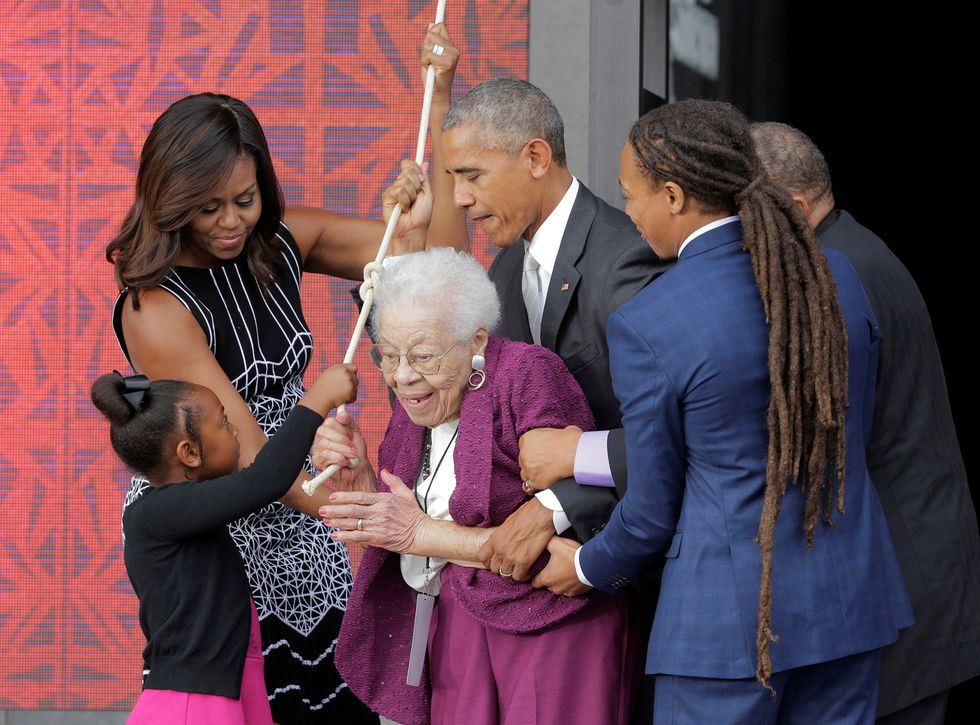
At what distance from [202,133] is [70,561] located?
76.1 inches

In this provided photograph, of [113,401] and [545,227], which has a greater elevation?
[545,227]

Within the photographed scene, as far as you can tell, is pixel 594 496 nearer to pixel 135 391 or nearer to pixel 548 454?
pixel 548 454

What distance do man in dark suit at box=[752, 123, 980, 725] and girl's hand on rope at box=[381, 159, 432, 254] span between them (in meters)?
0.74

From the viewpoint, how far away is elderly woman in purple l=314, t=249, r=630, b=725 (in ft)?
7.61

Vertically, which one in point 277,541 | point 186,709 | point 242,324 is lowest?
point 186,709

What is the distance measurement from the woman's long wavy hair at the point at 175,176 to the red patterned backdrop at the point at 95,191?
1265 millimetres

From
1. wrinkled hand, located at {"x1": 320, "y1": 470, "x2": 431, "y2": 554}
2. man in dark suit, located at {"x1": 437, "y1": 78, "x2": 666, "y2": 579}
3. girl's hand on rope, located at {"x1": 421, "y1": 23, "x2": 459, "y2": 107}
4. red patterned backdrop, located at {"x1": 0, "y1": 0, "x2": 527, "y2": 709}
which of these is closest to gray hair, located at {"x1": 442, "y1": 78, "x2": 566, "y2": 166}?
man in dark suit, located at {"x1": 437, "y1": 78, "x2": 666, "y2": 579}

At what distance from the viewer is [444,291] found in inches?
92.2

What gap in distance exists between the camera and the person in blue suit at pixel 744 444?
2002 millimetres

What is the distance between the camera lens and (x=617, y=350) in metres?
2.11

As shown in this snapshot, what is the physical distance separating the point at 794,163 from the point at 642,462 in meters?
0.98

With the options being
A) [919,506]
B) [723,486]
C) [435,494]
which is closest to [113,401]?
[435,494]

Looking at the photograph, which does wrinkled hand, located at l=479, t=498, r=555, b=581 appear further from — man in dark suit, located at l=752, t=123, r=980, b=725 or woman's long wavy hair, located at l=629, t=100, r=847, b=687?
man in dark suit, located at l=752, t=123, r=980, b=725

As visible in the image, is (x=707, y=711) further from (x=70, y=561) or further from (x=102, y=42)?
(x=102, y=42)
